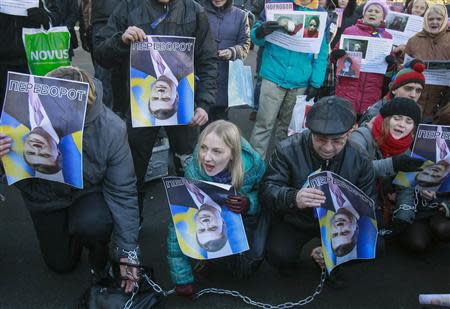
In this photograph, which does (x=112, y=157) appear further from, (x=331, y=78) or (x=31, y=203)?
(x=331, y=78)

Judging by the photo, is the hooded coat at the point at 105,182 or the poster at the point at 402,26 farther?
the poster at the point at 402,26

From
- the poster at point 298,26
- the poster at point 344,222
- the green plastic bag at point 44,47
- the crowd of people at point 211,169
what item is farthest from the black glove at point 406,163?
the green plastic bag at point 44,47

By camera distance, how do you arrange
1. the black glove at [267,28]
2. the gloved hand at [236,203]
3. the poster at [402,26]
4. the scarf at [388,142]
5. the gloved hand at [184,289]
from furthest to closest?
1. the poster at [402,26]
2. the black glove at [267,28]
3. the scarf at [388,142]
4. the gloved hand at [184,289]
5. the gloved hand at [236,203]

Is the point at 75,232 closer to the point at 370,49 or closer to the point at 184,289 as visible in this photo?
the point at 184,289

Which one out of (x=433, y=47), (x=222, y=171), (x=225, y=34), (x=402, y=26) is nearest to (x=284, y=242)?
(x=222, y=171)

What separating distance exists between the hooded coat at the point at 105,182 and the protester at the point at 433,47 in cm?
264

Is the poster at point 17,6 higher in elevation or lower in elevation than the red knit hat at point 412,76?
higher

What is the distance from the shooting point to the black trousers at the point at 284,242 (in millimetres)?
2543

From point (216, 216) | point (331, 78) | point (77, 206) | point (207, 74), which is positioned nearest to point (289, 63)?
point (331, 78)

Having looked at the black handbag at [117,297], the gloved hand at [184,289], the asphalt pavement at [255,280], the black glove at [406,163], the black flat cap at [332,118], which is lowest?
the asphalt pavement at [255,280]

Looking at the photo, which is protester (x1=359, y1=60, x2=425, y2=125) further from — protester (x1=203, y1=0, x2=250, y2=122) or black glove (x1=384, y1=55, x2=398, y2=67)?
protester (x1=203, y1=0, x2=250, y2=122)

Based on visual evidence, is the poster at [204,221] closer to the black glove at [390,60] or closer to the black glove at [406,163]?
the black glove at [406,163]

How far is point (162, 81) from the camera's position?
249 cm

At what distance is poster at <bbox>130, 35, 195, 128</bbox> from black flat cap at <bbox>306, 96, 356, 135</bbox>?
0.75 metres
